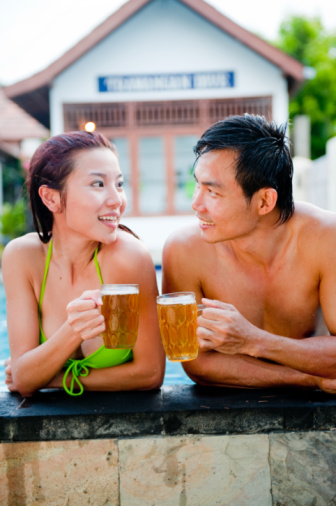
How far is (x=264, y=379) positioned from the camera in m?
2.57

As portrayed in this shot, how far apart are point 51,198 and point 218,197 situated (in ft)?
2.68

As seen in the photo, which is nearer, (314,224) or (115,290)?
(115,290)

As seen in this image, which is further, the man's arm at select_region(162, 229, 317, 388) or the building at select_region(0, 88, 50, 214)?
the building at select_region(0, 88, 50, 214)

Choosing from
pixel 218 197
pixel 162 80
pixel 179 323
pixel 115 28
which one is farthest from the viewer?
pixel 162 80

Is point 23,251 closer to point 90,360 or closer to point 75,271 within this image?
point 75,271

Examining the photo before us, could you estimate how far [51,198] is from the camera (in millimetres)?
2697

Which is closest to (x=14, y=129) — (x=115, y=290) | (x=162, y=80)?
(x=162, y=80)

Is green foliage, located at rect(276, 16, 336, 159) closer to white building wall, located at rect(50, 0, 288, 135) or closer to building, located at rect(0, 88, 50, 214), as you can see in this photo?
building, located at rect(0, 88, 50, 214)

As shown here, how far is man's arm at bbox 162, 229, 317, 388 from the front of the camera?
8.40 feet

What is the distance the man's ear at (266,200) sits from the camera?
2561 millimetres

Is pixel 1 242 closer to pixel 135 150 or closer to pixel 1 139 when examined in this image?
pixel 1 139

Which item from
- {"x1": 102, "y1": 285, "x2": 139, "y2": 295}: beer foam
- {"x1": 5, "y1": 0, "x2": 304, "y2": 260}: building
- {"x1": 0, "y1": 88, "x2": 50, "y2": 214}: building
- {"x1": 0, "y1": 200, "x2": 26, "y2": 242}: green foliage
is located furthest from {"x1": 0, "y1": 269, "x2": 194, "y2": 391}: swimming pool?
{"x1": 0, "y1": 88, "x2": 50, "y2": 214}: building

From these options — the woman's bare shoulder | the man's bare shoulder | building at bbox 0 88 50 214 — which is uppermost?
building at bbox 0 88 50 214

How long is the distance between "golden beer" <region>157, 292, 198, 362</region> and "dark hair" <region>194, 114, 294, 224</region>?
0.63m
